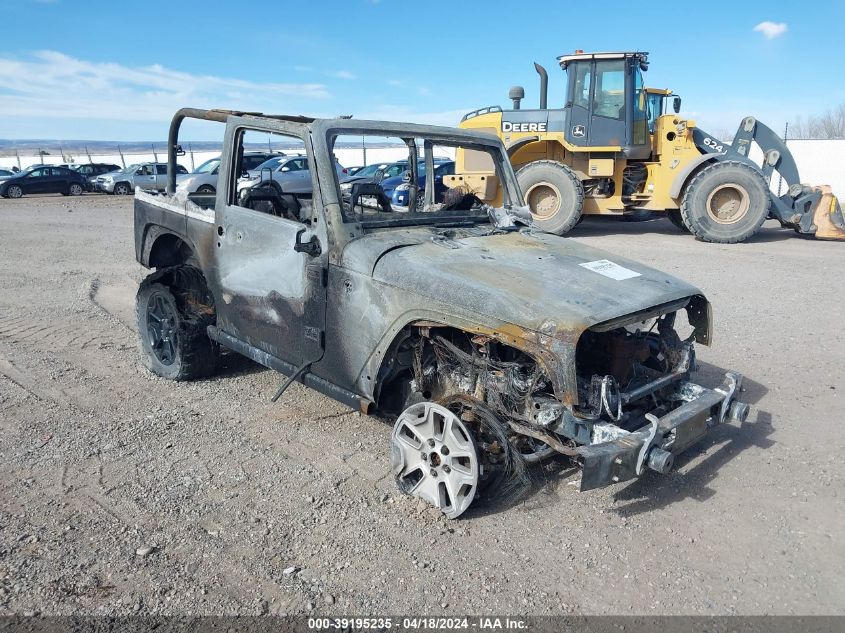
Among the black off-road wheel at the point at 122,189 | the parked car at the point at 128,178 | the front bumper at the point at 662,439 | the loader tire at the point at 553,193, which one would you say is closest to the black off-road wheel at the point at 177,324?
the front bumper at the point at 662,439

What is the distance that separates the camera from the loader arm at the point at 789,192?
1255cm

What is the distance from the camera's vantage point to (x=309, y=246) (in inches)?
147

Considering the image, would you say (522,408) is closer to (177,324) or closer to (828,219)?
(177,324)

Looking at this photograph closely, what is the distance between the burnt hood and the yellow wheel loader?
8.06 metres

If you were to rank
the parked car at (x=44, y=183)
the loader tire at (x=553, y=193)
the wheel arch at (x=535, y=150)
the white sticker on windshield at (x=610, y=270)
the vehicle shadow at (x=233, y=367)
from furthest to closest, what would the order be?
the parked car at (x=44, y=183) < the wheel arch at (x=535, y=150) < the loader tire at (x=553, y=193) < the vehicle shadow at (x=233, y=367) < the white sticker on windshield at (x=610, y=270)

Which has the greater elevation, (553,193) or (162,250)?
(553,193)

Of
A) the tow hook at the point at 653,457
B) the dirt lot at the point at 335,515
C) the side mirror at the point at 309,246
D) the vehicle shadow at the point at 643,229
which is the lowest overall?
the dirt lot at the point at 335,515

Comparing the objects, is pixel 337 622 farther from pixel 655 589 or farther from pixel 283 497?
pixel 655 589

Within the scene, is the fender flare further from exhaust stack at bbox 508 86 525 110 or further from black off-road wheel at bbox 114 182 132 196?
black off-road wheel at bbox 114 182 132 196

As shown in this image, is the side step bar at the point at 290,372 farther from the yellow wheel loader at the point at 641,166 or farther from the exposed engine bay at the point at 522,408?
the yellow wheel loader at the point at 641,166

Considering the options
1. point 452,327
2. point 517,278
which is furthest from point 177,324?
point 517,278

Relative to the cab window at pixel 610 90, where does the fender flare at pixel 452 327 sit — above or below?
below

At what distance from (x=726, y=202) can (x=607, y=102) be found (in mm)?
3080

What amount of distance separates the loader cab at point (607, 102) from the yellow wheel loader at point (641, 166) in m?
0.02
